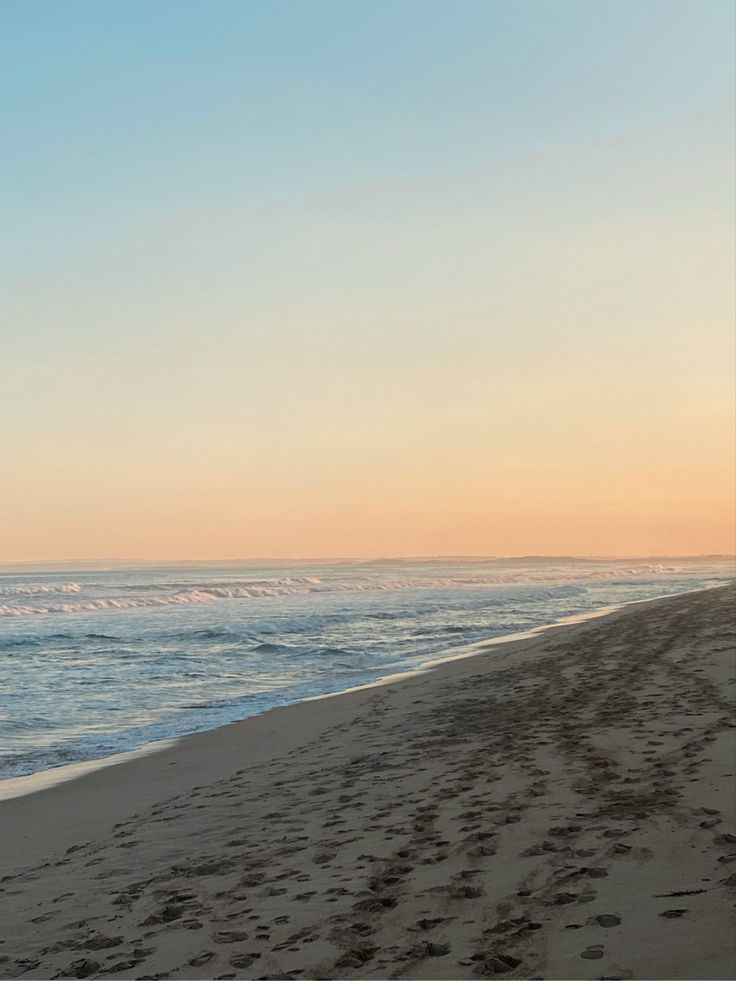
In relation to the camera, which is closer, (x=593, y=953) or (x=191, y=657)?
(x=593, y=953)

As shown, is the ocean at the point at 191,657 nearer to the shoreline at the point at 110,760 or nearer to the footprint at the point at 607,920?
the shoreline at the point at 110,760

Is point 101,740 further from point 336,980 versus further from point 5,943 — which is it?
point 336,980

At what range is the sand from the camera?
384 centimetres

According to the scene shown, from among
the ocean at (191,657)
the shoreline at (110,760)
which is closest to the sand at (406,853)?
the shoreline at (110,760)

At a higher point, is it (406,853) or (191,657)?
(406,853)

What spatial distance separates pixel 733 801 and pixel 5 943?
4.71 metres

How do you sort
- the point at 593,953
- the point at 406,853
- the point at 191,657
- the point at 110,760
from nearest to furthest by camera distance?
the point at 593,953, the point at 406,853, the point at 110,760, the point at 191,657

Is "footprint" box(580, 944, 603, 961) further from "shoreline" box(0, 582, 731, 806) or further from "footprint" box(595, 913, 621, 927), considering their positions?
"shoreline" box(0, 582, 731, 806)

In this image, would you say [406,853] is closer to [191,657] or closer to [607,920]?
[607,920]

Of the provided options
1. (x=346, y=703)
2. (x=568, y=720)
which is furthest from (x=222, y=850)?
(x=346, y=703)

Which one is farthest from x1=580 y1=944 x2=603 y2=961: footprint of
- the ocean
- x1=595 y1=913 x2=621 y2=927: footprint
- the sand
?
the ocean

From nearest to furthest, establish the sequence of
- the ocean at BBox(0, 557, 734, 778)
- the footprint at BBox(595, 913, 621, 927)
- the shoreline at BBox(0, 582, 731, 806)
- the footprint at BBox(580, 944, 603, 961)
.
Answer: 1. the footprint at BBox(580, 944, 603, 961)
2. the footprint at BBox(595, 913, 621, 927)
3. the shoreline at BBox(0, 582, 731, 806)
4. the ocean at BBox(0, 557, 734, 778)

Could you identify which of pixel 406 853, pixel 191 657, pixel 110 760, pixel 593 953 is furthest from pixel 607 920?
pixel 191 657

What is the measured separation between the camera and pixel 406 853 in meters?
5.36
